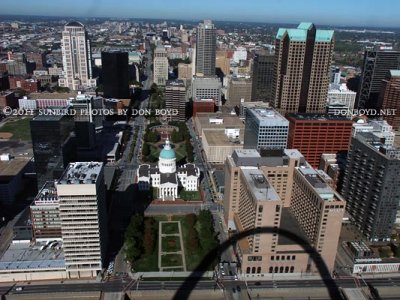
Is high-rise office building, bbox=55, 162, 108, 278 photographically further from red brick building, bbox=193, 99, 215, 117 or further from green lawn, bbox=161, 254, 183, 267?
red brick building, bbox=193, 99, 215, 117

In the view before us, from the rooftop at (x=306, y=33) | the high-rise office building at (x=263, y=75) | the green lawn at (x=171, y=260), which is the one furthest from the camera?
the high-rise office building at (x=263, y=75)

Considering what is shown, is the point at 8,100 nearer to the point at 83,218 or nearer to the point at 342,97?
the point at 83,218

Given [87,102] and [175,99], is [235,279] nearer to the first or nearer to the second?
[87,102]

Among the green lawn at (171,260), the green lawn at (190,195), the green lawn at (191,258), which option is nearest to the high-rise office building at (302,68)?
the green lawn at (190,195)

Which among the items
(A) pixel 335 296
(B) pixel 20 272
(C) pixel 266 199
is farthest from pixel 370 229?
(B) pixel 20 272

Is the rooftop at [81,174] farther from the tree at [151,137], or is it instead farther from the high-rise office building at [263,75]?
the high-rise office building at [263,75]

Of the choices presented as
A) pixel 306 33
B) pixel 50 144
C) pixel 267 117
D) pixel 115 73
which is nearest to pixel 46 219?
pixel 50 144

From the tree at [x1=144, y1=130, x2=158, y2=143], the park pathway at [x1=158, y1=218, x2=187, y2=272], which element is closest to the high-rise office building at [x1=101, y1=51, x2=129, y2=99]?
the tree at [x1=144, y1=130, x2=158, y2=143]
